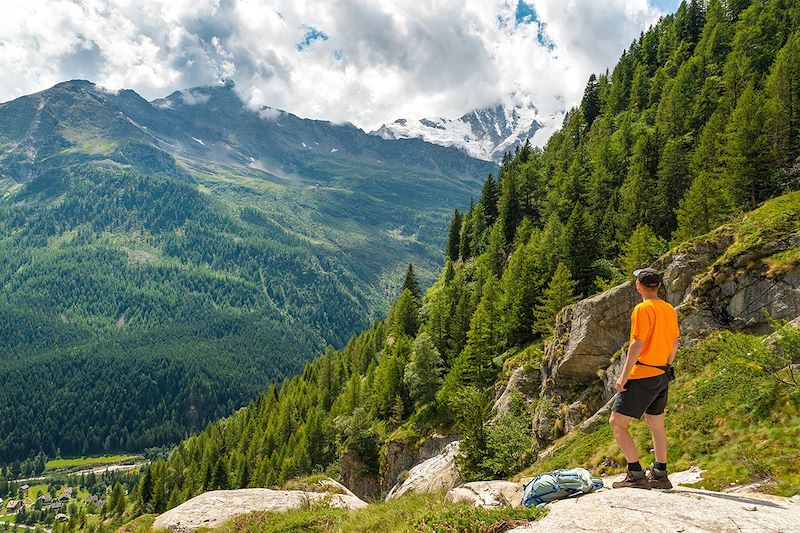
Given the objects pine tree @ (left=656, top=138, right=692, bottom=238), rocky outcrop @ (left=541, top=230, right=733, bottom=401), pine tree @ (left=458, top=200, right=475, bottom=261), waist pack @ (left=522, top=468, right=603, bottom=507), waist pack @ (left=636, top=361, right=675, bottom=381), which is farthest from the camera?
pine tree @ (left=458, top=200, right=475, bottom=261)

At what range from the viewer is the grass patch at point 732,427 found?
10.9m

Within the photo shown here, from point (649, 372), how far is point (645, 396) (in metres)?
0.55

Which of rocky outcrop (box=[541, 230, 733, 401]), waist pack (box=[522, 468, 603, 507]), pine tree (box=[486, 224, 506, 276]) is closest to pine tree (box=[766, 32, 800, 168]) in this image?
rocky outcrop (box=[541, 230, 733, 401])

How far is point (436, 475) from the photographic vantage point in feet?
103

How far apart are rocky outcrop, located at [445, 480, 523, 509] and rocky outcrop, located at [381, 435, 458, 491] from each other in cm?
3006

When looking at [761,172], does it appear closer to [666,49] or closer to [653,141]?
[653,141]

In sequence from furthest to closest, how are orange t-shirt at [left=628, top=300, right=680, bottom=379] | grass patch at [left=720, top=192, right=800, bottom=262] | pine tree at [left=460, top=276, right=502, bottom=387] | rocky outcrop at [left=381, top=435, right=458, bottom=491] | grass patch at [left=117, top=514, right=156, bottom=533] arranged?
pine tree at [left=460, top=276, right=502, bottom=387] → rocky outcrop at [left=381, top=435, right=458, bottom=491] → grass patch at [left=720, top=192, right=800, bottom=262] → grass patch at [left=117, top=514, right=156, bottom=533] → orange t-shirt at [left=628, top=300, right=680, bottom=379]

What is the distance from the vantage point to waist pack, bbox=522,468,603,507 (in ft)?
35.1

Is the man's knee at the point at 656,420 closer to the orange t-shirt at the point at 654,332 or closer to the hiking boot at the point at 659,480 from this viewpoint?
the orange t-shirt at the point at 654,332

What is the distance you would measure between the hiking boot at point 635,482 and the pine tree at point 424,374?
42.6 metres

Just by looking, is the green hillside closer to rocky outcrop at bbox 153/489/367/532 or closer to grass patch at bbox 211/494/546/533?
grass patch at bbox 211/494/546/533

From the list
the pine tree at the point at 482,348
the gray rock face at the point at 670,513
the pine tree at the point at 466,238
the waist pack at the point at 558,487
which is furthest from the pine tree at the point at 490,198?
the gray rock face at the point at 670,513

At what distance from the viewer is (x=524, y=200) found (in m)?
81.3

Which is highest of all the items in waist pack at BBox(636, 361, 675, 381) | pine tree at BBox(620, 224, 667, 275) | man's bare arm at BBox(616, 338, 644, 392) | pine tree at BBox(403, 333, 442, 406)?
pine tree at BBox(620, 224, 667, 275)
